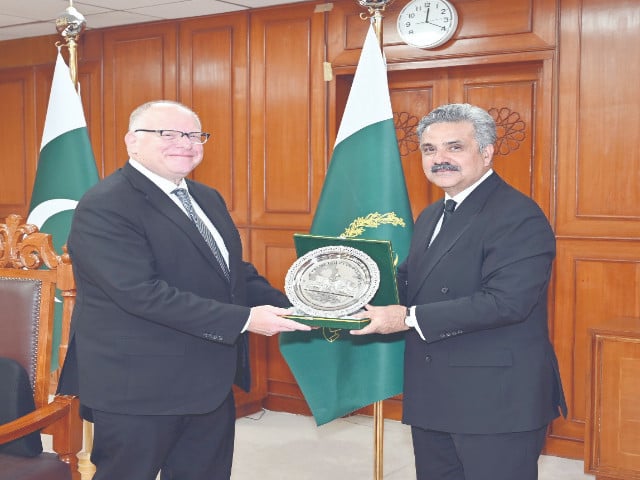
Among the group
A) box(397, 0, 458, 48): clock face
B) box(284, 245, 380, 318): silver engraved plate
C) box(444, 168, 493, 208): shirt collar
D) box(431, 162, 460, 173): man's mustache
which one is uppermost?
box(397, 0, 458, 48): clock face

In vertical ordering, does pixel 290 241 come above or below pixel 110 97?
below

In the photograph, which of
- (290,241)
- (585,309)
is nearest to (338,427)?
(290,241)

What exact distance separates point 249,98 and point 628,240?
258cm

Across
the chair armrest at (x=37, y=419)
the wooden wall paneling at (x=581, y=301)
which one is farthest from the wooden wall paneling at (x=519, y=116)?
the chair armrest at (x=37, y=419)

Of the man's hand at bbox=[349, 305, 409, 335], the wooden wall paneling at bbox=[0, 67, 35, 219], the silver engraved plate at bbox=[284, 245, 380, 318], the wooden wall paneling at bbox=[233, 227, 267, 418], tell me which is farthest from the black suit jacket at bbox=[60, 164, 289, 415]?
the wooden wall paneling at bbox=[0, 67, 35, 219]

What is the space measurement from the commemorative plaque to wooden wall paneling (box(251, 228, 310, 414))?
8.51ft

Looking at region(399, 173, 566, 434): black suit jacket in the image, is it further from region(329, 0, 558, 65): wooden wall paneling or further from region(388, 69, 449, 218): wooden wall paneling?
region(388, 69, 449, 218): wooden wall paneling

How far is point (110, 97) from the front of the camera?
234 inches

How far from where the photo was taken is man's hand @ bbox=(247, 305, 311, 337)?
2475 mm

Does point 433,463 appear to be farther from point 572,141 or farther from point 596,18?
point 596,18

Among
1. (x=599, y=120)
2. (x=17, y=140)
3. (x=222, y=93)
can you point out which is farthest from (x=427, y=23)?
(x=17, y=140)

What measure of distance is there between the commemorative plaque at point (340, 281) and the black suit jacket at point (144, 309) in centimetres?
21

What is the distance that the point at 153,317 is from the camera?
2.33 m

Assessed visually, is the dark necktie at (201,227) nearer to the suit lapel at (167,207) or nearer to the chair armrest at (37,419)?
the suit lapel at (167,207)
